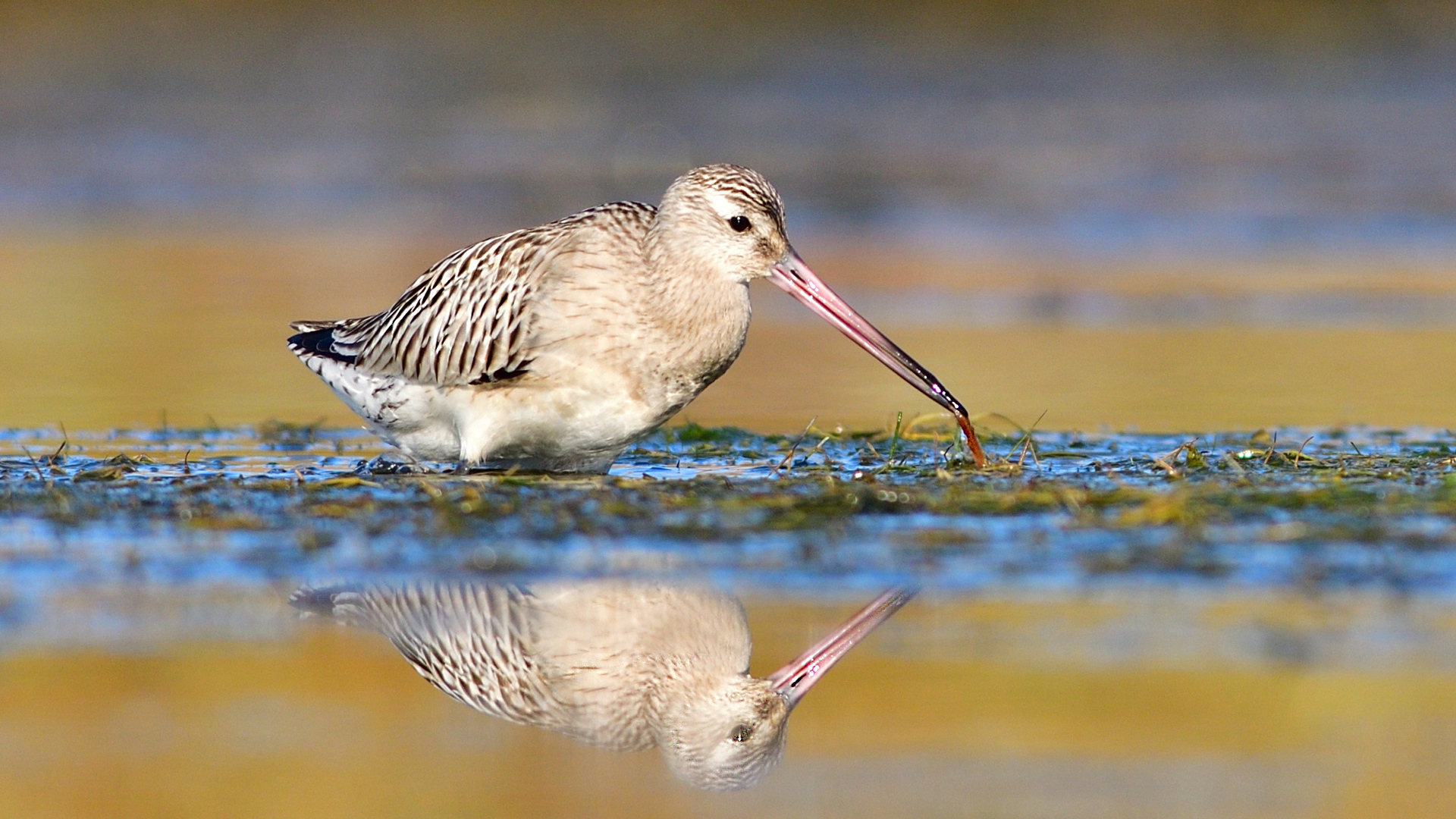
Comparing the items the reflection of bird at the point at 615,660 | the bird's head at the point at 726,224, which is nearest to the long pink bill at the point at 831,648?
the reflection of bird at the point at 615,660

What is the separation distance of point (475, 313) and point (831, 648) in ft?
10.4

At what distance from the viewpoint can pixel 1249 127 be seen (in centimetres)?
2402

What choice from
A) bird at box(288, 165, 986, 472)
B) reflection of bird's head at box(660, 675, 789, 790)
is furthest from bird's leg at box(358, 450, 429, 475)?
reflection of bird's head at box(660, 675, 789, 790)

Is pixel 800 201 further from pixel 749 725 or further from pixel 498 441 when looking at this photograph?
pixel 749 725

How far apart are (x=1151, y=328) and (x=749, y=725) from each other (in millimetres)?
8524

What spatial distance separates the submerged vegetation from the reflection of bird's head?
3.12 feet

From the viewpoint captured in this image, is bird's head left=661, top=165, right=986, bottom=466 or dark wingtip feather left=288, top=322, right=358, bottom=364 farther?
dark wingtip feather left=288, top=322, right=358, bottom=364

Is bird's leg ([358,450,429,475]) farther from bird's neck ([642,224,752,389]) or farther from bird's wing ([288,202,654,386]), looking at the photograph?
bird's neck ([642,224,752,389])

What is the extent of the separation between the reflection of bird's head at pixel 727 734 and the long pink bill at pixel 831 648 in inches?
1.7

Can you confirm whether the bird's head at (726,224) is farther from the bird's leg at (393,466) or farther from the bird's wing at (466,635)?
the bird's wing at (466,635)

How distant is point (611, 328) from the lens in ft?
25.8

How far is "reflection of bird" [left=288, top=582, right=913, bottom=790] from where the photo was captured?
16.8 ft

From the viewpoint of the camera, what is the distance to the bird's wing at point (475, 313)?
806cm

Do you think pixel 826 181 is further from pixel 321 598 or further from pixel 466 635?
pixel 466 635
